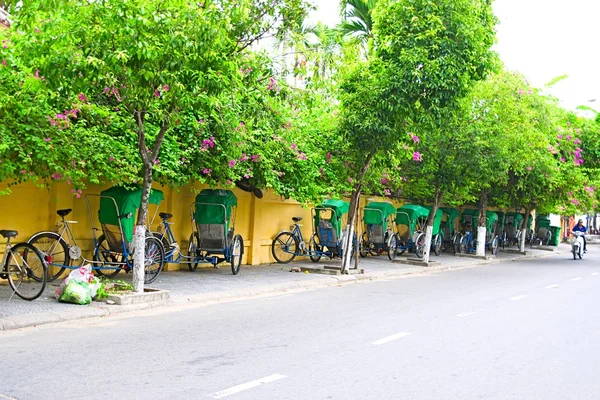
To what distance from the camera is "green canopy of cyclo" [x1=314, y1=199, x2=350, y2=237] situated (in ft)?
60.4

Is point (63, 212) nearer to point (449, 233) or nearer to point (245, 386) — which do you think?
point (245, 386)

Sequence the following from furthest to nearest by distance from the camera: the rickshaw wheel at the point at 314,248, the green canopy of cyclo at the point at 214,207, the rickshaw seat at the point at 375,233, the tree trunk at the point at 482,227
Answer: the tree trunk at the point at 482,227 < the rickshaw seat at the point at 375,233 < the rickshaw wheel at the point at 314,248 < the green canopy of cyclo at the point at 214,207

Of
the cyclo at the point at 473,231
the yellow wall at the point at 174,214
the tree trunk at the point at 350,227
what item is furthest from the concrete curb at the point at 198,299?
the cyclo at the point at 473,231

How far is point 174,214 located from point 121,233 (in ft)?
10.9

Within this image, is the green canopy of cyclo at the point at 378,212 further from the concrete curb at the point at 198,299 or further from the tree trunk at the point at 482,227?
the tree trunk at the point at 482,227

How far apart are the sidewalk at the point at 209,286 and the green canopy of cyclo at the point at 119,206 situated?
49.9 inches

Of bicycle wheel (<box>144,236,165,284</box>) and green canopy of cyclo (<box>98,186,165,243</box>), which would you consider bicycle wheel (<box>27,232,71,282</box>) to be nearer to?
green canopy of cyclo (<box>98,186,165,243</box>)

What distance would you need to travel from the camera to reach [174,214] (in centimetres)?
1543

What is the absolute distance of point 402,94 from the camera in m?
14.6

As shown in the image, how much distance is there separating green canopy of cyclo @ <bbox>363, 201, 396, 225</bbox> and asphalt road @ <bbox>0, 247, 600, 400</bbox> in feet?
27.2

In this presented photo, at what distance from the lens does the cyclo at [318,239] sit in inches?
724

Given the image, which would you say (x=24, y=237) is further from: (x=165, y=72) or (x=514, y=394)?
(x=514, y=394)

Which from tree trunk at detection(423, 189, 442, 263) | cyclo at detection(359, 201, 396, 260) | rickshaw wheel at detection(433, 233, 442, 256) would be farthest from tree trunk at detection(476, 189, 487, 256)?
cyclo at detection(359, 201, 396, 260)

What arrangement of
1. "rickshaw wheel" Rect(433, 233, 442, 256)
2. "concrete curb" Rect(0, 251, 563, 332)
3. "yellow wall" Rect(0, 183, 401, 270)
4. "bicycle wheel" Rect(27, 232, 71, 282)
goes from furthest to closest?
"rickshaw wheel" Rect(433, 233, 442, 256), "yellow wall" Rect(0, 183, 401, 270), "bicycle wheel" Rect(27, 232, 71, 282), "concrete curb" Rect(0, 251, 563, 332)
